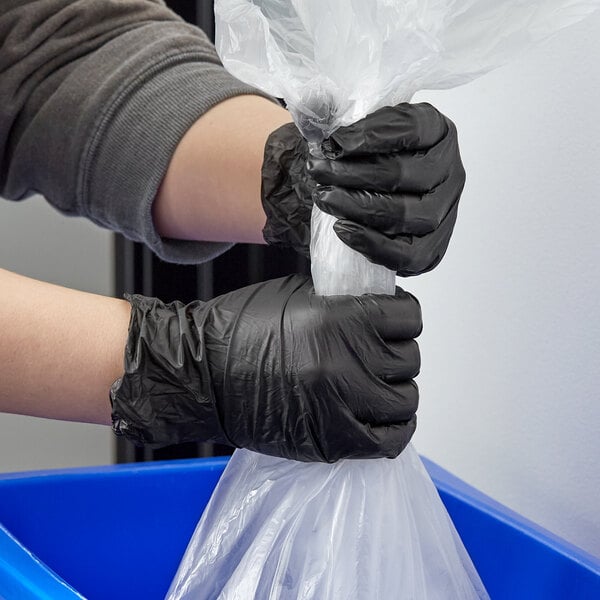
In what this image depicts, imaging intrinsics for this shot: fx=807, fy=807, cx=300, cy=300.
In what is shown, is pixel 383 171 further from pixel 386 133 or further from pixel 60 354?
pixel 60 354

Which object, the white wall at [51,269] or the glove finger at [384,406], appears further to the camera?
the white wall at [51,269]

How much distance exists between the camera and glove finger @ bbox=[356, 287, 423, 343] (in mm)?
509

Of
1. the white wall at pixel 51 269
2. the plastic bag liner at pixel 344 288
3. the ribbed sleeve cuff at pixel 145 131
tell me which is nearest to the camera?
the plastic bag liner at pixel 344 288

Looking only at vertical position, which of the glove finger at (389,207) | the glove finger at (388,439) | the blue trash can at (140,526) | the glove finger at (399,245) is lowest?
the blue trash can at (140,526)

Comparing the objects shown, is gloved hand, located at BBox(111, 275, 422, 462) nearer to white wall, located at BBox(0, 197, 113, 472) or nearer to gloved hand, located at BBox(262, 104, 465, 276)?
gloved hand, located at BBox(262, 104, 465, 276)

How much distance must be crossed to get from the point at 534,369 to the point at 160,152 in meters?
0.42

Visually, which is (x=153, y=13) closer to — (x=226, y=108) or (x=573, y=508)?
(x=226, y=108)

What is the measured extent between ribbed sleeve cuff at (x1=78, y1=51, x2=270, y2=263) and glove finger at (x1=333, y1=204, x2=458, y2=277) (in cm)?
34

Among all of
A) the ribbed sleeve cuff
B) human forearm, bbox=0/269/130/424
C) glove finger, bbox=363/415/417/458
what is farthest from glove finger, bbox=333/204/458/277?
the ribbed sleeve cuff

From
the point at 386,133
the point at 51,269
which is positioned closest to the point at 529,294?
the point at 386,133

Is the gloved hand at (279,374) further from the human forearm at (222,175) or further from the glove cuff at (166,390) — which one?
the human forearm at (222,175)

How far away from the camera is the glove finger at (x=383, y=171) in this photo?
19.9 inches

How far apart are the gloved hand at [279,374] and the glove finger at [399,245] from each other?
0.08 ft

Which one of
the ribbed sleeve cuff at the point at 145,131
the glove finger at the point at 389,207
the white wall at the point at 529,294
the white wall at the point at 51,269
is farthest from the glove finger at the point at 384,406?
the white wall at the point at 51,269
